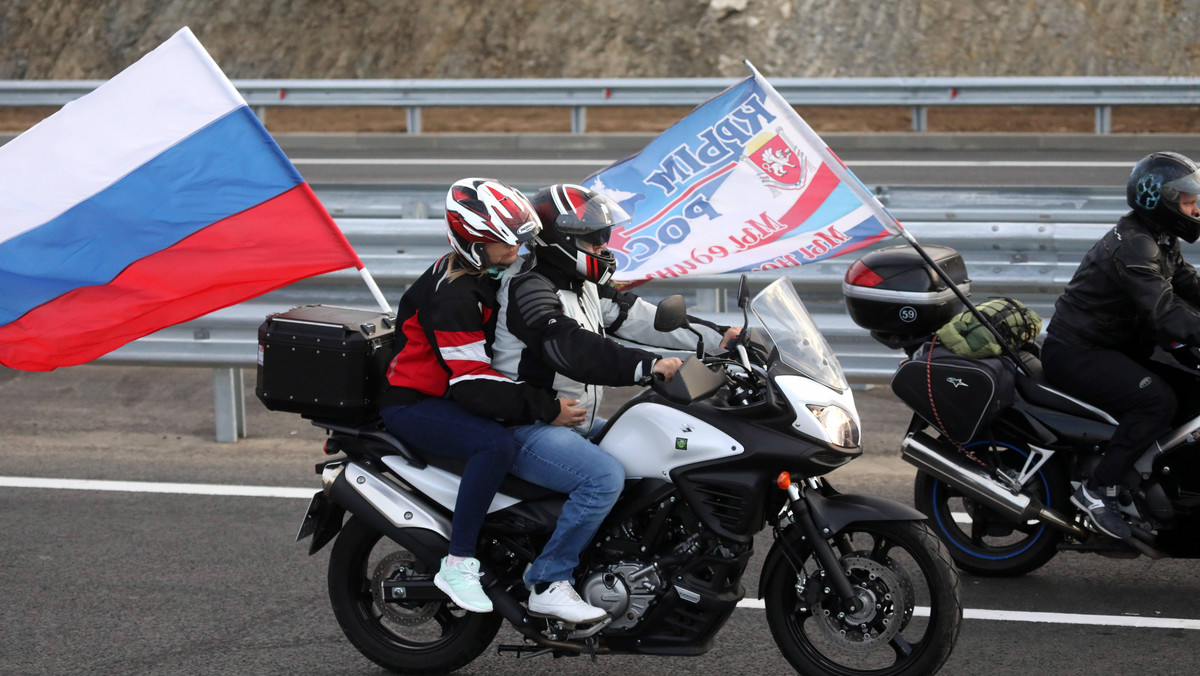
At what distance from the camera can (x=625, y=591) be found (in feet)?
14.5

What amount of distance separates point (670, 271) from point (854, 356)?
7.22 ft

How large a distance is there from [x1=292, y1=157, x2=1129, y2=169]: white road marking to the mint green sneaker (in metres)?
11.4

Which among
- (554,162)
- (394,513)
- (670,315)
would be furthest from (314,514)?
(554,162)

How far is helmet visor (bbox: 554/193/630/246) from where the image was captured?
438 centimetres

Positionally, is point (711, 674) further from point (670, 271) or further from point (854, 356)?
point (854, 356)

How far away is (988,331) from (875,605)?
167cm

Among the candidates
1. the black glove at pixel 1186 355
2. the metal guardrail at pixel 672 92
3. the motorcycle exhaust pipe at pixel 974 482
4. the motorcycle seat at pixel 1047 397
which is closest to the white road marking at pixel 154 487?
the motorcycle exhaust pipe at pixel 974 482

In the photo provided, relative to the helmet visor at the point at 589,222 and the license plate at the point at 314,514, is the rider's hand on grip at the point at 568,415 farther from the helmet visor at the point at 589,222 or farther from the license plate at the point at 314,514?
the license plate at the point at 314,514

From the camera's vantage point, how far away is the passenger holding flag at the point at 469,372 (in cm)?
438

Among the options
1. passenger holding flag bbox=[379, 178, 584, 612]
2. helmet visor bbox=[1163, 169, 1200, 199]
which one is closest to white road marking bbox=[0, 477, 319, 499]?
passenger holding flag bbox=[379, 178, 584, 612]

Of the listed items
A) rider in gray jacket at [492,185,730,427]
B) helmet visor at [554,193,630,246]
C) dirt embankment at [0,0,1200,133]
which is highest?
dirt embankment at [0,0,1200,133]

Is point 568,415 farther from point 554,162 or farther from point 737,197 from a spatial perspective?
point 554,162

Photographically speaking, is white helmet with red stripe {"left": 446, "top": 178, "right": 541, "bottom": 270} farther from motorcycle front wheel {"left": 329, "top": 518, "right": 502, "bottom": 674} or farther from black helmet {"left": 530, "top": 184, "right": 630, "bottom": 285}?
motorcycle front wheel {"left": 329, "top": 518, "right": 502, "bottom": 674}

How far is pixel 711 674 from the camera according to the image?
475 cm
